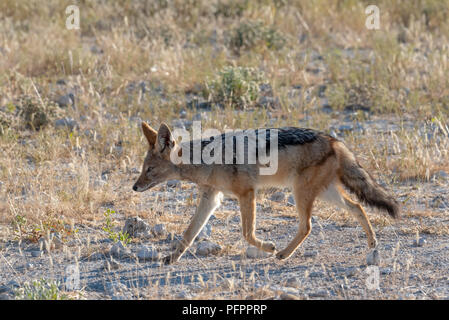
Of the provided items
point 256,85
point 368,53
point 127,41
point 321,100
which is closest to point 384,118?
point 321,100

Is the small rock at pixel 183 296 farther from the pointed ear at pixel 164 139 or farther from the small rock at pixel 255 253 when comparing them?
the pointed ear at pixel 164 139

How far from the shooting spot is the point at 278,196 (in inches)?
293

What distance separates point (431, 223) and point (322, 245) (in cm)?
124

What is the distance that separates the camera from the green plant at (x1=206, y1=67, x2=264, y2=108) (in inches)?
397

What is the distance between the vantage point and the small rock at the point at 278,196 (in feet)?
24.3

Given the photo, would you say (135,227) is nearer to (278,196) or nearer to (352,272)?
(278,196)

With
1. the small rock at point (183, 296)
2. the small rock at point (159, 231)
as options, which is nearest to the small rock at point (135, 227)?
the small rock at point (159, 231)

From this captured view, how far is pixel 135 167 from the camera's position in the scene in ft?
27.2

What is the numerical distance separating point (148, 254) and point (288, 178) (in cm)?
136

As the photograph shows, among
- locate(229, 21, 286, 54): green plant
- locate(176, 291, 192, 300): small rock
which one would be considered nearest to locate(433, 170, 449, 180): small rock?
locate(176, 291, 192, 300): small rock

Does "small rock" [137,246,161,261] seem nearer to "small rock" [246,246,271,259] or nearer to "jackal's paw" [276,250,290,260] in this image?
"small rock" [246,246,271,259]

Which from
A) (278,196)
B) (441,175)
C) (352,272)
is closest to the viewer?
(352,272)

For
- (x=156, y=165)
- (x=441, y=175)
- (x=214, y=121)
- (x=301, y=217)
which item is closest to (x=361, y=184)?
(x=301, y=217)

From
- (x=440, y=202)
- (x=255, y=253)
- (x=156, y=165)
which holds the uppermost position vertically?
(x=156, y=165)
